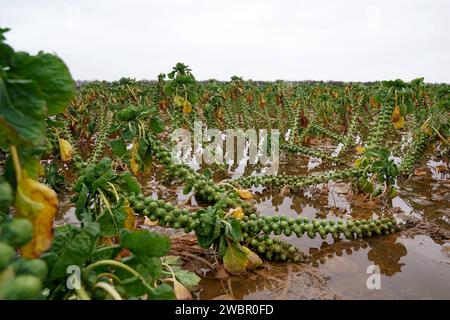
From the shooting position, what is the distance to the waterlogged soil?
2.43 metres

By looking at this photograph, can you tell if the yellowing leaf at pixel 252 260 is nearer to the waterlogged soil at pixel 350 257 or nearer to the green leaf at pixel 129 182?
the waterlogged soil at pixel 350 257

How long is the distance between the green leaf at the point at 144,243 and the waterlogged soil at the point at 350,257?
40.3 inches

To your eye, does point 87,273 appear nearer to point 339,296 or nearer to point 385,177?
point 339,296

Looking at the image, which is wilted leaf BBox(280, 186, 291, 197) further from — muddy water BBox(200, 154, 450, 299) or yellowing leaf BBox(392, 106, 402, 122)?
yellowing leaf BBox(392, 106, 402, 122)

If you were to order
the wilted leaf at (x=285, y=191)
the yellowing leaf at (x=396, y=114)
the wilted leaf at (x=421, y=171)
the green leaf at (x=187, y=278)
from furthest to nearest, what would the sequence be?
the wilted leaf at (x=421, y=171), the yellowing leaf at (x=396, y=114), the wilted leaf at (x=285, y=191), the green leaf at (x=187, y=278)

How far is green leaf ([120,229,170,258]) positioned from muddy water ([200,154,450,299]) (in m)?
1.02

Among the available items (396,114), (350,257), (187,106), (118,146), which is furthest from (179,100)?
(350,257)

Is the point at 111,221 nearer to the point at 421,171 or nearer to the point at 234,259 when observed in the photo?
the point at 234,259

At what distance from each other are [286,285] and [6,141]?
78.8 inches

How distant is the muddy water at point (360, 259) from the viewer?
241cm

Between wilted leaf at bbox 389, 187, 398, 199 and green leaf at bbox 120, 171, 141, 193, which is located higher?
green leaf at bbox 120, 171, 141, 193

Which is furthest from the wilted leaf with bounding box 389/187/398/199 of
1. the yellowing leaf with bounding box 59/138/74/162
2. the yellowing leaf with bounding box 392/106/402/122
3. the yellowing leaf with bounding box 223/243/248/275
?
the yellowing leaf with bounding box 59/138/74/162

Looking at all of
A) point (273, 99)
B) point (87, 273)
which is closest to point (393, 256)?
point (87, 273)

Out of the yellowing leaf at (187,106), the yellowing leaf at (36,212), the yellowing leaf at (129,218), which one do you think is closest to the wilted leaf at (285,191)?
the yellowing leaf at (187,106)
